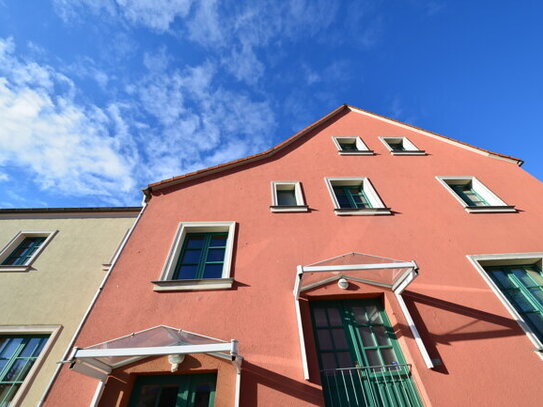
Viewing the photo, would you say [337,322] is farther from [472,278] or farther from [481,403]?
[472,278]

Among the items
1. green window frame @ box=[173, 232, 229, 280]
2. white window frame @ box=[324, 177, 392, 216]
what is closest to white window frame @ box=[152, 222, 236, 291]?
green window frame @ box=[173, 232, 229, 280]

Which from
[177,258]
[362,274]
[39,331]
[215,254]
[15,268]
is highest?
[15,268]

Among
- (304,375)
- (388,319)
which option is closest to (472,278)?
(388,319)

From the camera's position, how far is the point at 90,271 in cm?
738

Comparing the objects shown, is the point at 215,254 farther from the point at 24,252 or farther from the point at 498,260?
the point at 24,252

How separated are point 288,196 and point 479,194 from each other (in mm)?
5933

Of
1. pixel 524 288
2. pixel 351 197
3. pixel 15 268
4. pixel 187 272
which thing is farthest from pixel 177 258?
pixel 524 288

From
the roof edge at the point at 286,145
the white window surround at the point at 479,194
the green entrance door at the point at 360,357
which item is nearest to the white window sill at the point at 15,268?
the roof edge at the point at 286,145

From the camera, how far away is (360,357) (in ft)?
13.8

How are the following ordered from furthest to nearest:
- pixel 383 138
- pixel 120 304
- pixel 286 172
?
pixel 383 138 < pixel 286 172 < pixel 120 304

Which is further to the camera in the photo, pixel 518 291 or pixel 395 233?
pixel 395 233

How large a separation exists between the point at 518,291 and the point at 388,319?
297cm

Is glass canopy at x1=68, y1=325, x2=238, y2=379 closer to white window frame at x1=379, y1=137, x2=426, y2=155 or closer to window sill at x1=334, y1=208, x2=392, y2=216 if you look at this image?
window sill at x1=334, y1=208, x2=392, y2=216

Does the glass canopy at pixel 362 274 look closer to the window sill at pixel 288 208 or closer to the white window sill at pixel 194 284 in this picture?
the white window sill at pixel 194 284
